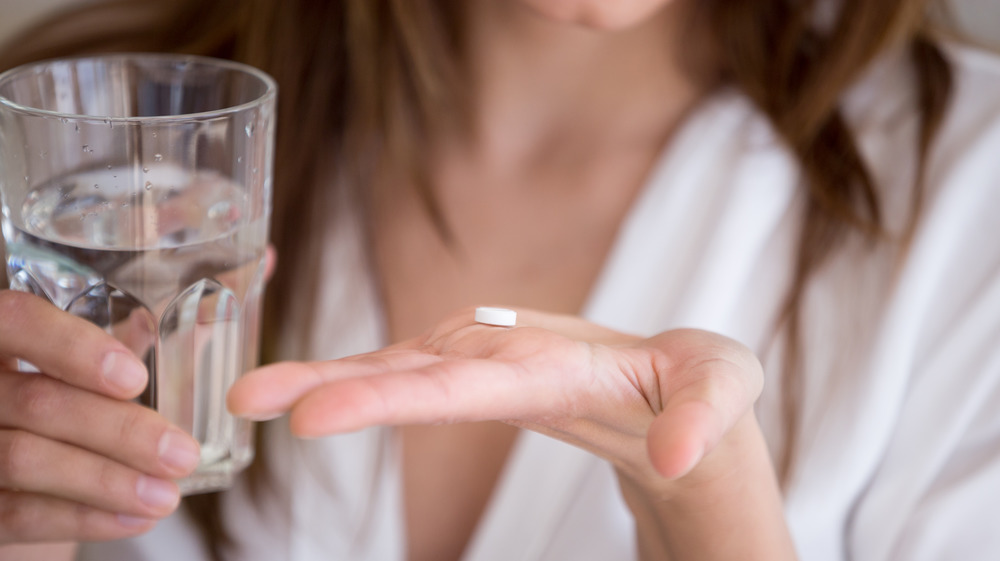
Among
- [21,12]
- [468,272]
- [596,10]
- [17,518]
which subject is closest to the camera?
[17,518]

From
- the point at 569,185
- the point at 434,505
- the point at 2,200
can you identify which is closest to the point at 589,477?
the point at 434,505

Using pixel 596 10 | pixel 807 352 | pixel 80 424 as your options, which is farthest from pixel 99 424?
pixel 807 352

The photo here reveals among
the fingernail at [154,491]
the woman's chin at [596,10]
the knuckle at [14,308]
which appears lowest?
the fingernail at [154,491]

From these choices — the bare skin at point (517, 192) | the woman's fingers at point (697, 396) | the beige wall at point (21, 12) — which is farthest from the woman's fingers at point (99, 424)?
the beige wall at point (21, 12)

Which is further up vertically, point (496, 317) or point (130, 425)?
point (496, 317)

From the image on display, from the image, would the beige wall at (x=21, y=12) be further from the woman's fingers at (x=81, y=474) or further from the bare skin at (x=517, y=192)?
the woman's fingers at (x=81, y=474)

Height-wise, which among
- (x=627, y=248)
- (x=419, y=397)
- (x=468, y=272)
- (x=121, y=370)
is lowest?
(x=468, y=272)

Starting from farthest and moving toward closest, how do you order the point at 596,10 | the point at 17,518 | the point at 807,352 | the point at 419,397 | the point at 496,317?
1. the point at 807,352
2. the point at 596,10
3. the point at 17,518
4. the point at 496,317
5. the point at 419,397

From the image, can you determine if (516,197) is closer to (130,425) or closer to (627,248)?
(627,248)
